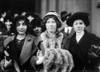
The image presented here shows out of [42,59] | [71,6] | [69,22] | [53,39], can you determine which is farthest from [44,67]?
[71,6]

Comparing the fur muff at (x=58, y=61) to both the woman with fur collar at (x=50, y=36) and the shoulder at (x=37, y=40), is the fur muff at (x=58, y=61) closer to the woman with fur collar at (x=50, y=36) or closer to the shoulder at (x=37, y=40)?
the woman with fur collar at (x=50, y=36)

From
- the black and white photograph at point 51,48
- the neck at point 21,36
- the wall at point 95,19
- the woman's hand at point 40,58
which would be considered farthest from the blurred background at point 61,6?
the woman's hand at point 40,58

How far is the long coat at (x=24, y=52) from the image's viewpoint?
6.88 metres

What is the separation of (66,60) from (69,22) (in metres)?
0.91

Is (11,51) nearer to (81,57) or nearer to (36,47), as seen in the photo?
(36,47)

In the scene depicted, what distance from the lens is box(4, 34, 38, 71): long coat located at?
6879mm

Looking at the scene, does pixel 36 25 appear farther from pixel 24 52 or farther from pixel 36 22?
pixel 24 52

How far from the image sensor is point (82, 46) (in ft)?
22.4

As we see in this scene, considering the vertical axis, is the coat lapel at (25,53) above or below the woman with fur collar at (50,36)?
below

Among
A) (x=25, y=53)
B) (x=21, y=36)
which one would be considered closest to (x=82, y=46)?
(x=25, y=53)

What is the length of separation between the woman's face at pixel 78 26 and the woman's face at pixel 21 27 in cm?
91

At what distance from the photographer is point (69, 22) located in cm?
702

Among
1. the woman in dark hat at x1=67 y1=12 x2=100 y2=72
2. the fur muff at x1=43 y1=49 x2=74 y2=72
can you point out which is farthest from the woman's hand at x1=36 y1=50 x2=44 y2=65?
the woman in dark hat at x1=67 y1=12 x2=100 y2=72

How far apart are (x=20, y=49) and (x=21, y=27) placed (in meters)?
0.40
